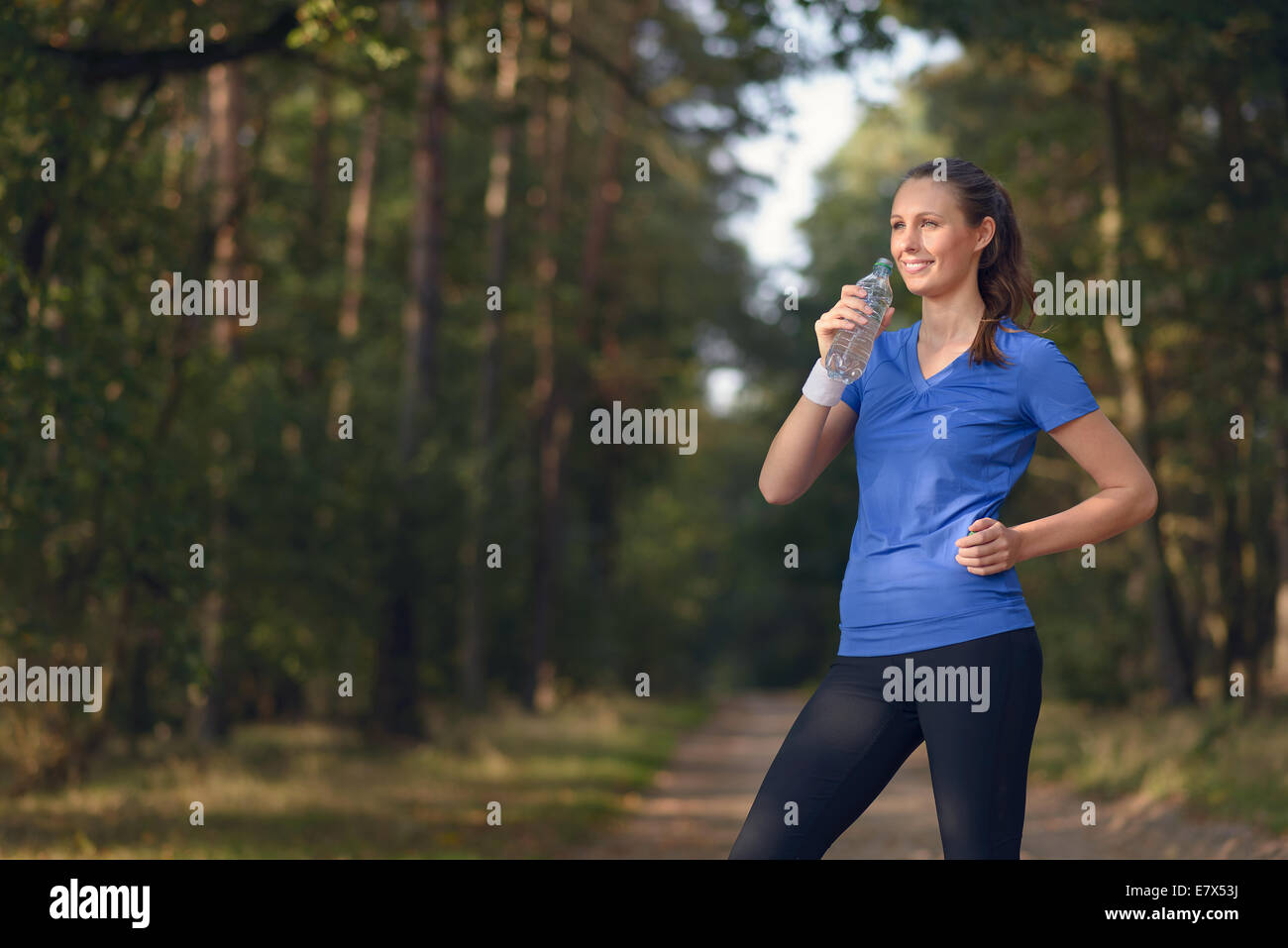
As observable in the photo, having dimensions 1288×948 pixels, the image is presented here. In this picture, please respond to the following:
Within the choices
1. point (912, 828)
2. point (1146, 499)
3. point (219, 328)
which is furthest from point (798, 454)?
point (219, 328)

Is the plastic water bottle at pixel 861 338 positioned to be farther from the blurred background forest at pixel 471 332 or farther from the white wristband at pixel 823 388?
the blurred background forest at pixel 471 332

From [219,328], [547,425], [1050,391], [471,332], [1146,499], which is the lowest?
[1146,499]

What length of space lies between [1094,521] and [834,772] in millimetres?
838

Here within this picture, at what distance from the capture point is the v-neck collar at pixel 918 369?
346 centimetres

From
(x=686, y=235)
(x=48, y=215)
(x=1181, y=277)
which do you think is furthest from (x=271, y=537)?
(x=686, y=235)

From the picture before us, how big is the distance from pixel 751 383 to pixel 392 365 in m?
19.8

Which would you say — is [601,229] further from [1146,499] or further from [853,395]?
[1146,499]

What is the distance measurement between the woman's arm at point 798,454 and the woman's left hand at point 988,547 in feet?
1.35

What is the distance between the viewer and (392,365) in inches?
977

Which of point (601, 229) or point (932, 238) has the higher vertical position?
point (601, 229)

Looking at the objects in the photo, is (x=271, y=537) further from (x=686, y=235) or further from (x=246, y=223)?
(x=686, y=235)

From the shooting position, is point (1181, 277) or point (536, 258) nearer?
point (1181, 277)

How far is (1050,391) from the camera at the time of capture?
10.9ft

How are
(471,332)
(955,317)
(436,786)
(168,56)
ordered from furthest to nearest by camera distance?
(471,332) < (436,786) < (168,56) < (955,317)
